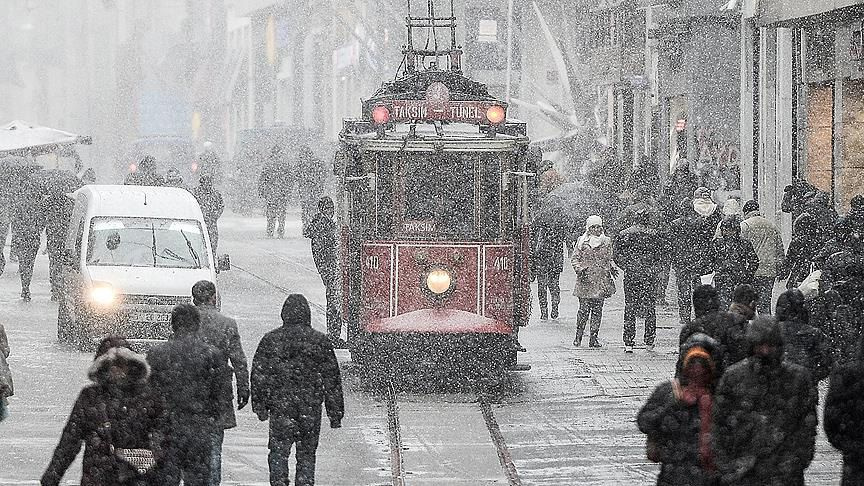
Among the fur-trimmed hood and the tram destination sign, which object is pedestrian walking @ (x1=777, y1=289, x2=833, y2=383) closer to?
the fur-trimmed hood

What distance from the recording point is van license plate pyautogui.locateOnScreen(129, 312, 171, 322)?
798 inches

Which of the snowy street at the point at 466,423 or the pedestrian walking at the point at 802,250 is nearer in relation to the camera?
the snowy street at the point at 466,423

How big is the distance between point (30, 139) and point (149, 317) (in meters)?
19.6

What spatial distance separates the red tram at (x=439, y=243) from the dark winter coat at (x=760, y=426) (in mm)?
8722

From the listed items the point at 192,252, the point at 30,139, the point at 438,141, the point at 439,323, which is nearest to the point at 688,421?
the point at 439,323

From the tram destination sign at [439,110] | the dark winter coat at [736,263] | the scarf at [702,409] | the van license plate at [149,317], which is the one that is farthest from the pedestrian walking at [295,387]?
the dark winter coat at [736,263]

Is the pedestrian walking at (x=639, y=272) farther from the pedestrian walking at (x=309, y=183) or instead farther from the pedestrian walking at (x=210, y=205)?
the pedestrian walking at (x=309, y=183)

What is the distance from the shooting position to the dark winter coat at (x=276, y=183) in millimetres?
39750

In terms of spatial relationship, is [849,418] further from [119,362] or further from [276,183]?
[276,183]

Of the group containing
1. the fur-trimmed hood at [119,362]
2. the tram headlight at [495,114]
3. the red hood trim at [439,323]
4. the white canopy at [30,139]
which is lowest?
the red hood trim at [439,323]

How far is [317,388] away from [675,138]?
3095 centimetres

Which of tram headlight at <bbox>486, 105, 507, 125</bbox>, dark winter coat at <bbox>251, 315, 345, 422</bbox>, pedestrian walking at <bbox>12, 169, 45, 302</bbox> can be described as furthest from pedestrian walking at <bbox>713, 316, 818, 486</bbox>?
pedestrian walking at <bbox>12, 169, 45, 302</bbox>

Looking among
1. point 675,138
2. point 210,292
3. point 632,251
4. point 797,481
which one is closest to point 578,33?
point 675,138

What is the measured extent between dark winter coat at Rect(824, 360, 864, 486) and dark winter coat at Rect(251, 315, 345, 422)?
3649 mm
